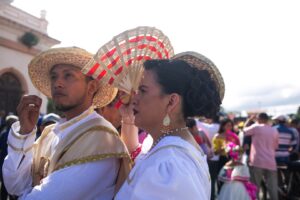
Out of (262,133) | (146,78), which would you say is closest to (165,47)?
(146,78)

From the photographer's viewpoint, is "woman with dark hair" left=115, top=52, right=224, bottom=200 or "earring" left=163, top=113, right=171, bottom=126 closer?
"woman with dark hair" left=115, top=52, right=224, bottom=200

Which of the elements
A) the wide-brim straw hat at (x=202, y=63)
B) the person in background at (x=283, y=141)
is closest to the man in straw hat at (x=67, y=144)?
the wide-brim straw hat at (x=202, y=63)

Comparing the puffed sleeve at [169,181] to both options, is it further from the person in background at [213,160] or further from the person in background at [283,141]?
the person in background at [283,141]

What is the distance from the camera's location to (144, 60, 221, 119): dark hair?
1.62 m

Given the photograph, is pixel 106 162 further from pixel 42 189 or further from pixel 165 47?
pixel 165 47

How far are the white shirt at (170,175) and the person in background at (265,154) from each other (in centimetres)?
532

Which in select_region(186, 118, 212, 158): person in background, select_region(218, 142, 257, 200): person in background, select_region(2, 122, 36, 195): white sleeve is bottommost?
select_region(218, 142, 257, 200): person in background

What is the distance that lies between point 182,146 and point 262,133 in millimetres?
5426

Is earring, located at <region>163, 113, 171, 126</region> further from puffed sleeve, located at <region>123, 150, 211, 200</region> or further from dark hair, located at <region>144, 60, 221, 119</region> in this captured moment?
puffed sleeve, located at <region>123, 150, 211, 200</region>

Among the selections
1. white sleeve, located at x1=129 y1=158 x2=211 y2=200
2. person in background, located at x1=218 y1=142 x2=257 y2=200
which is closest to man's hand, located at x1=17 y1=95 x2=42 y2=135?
white sleeve, located at x1=129 y1=158 x2=211 y2=200

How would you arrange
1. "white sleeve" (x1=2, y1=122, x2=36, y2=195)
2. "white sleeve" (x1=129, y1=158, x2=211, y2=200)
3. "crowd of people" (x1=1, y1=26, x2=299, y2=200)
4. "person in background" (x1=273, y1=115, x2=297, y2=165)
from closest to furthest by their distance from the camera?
"white sleeve" (x1=129, y1=158, x2=211, y2=200) → "crowd of people" (x1=1, y1=26, x2=299, y2=200) → "white sleeve" (x1=2, y1=122, x2=36, y2=195) → "person in background" (x1=273, y1=115, x2=297, y2=165)

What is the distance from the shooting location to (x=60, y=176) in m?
1.80

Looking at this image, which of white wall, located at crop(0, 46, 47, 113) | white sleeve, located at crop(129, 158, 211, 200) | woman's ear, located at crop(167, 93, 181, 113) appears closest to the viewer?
white sleeve, located at crop(129, 158, 211, 200)

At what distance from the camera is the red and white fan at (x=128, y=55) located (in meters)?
1.94
